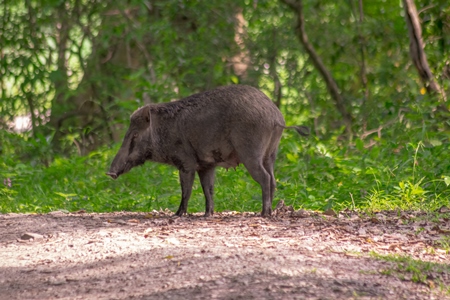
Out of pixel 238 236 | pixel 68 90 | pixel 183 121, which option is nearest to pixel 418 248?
pixel 238 236

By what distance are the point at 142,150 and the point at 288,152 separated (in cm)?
288

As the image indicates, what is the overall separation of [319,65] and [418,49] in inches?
93.3

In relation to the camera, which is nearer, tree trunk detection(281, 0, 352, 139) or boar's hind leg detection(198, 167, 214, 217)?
boar's hind leg detection(198, 167, 214, 217)

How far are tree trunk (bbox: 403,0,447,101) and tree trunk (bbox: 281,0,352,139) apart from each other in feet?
5.59

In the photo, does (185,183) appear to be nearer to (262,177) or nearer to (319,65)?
(262,177)

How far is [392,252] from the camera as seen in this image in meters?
4.67

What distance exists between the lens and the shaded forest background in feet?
31.3

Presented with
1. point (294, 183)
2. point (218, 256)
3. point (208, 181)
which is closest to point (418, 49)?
point (294, 183)

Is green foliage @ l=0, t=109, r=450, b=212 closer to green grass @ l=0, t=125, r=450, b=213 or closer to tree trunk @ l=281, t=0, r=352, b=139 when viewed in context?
green grass @ l=0, t=125, r=450, b=213

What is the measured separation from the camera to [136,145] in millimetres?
6473

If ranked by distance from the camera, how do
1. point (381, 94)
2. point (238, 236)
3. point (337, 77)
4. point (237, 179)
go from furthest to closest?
1. point (337, 77)
2. point (381, 94)
3. point (237, 179)
4. point (238, 236)

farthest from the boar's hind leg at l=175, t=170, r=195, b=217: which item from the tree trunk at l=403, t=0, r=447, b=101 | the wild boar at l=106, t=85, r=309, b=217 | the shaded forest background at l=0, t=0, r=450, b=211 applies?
the tree trunk at l=403, t=0, r=447, b=101

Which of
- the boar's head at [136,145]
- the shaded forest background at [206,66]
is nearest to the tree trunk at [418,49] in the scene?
the shaded forest background at [206,66]

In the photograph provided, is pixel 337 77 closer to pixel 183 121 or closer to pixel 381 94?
pixel 381 94
